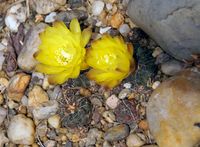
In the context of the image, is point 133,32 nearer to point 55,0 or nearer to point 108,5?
point 108,5

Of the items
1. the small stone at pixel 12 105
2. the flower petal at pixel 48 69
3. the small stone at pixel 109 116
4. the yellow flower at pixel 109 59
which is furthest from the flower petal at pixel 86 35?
the small stone at pixel 12 105

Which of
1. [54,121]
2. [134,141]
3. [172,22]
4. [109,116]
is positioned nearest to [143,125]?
[134,141]

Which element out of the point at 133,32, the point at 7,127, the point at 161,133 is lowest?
the point at 7,127

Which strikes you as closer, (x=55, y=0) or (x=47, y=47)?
(x=47, y=47)

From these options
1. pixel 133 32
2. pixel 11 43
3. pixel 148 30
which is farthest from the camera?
pixel 11 43

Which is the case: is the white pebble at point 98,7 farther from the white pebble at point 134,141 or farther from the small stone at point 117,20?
the white pebble at point 134,141

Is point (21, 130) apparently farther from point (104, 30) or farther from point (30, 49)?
point (104, 30)

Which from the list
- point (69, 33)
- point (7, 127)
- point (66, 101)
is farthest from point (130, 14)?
point (7, 127)

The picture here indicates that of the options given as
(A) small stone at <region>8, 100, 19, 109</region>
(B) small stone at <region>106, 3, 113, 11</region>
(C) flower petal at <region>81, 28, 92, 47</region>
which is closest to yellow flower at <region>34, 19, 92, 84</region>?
(C) flower petal at <region>81, 28, 92, 47</region>

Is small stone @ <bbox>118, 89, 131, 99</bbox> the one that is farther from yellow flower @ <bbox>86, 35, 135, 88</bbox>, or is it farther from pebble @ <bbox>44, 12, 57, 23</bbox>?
pebble @ <bbox>44, 12, 57, 23</bbox>
